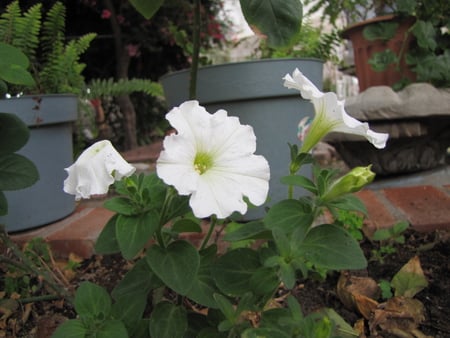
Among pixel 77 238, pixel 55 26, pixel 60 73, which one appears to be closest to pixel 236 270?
pixel 77 238

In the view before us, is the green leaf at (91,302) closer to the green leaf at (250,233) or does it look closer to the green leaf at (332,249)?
the green leaf at (250,233)

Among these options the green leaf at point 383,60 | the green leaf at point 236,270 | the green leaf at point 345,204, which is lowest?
the green leaf at point 236,270

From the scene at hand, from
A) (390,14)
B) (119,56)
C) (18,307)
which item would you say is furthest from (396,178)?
(119,56)

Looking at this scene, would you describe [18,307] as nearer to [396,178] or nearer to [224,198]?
[224,198]

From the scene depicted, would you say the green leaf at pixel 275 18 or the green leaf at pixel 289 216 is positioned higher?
the green leaf at pixel 275 18

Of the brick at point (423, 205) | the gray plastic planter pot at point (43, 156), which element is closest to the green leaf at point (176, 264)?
the brick at point (423, 205)

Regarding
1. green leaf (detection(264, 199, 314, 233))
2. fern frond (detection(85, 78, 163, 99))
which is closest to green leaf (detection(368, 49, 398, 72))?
fern frond (detection(85, 78, 163, 99))
